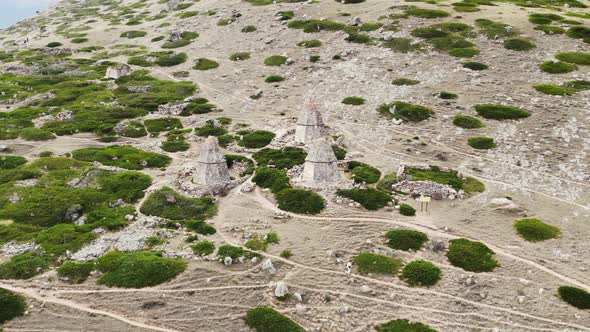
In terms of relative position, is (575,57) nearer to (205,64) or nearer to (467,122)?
(467,122)

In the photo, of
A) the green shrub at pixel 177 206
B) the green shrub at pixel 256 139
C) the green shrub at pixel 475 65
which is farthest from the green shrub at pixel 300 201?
the green shrub at pixel 475 65

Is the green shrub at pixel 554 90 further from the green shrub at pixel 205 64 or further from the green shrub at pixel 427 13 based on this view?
the green shrub at pixel 205 64

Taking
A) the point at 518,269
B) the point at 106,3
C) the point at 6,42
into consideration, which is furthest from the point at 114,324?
the point at 106,3

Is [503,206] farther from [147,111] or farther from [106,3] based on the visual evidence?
[106,3]

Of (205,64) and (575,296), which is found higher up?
(205,64)

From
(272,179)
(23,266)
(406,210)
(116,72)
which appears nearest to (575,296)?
(406,210)

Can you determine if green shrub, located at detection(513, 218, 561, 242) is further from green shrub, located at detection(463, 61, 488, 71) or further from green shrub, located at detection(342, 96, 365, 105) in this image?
green shrub, located at detection(463, 61, 488, 71)
